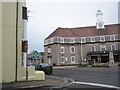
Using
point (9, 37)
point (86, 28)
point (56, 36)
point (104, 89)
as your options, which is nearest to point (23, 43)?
point (9, 37)

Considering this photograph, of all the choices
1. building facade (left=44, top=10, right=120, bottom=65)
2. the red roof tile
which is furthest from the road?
the red roof tile

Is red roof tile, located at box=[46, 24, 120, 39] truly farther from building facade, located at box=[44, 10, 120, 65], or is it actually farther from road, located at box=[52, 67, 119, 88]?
road, located at box=[52, 67, 119, 88]

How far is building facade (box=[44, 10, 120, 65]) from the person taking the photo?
62.9 meters

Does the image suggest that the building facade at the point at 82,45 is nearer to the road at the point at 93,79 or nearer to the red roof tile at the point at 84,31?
the red roof tile at the point at 84,31

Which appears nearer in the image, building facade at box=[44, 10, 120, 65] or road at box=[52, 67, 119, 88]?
road at box=[52, 67, 119, 88]

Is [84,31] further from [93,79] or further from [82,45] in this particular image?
[93,79]

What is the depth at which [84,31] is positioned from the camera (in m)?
68.2

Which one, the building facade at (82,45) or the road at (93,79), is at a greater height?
the building facade at (82,45)

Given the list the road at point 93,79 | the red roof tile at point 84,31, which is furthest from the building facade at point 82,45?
the road at point 93,79

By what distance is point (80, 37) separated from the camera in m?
66.2

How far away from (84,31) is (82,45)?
16.1 feet

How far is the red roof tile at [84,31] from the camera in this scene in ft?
214

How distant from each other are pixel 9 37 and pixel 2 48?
0.99 meters

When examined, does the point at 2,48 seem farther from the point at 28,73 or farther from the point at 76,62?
the point at 76,62
